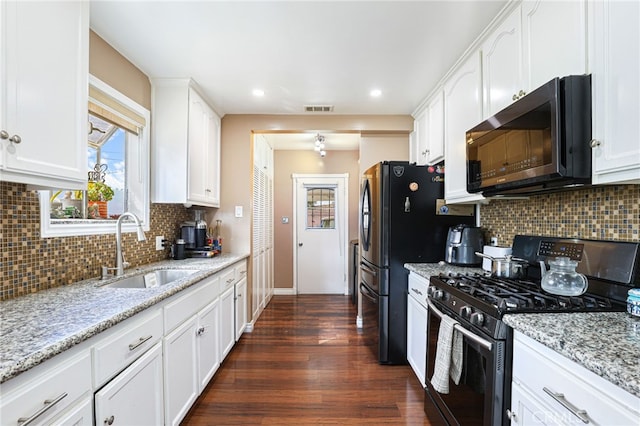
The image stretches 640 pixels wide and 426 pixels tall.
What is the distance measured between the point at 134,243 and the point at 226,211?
1.12 meters

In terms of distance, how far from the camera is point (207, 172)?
9.55 ft

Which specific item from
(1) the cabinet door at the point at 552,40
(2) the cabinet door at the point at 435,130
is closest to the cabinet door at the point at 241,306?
(2) the cabinet door at the point at 435,130

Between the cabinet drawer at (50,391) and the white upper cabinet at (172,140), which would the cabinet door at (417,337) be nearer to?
the cabinet drawer at (50,391)

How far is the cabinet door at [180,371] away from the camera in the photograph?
1.57 meters

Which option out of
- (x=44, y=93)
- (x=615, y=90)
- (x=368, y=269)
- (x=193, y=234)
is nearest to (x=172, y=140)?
(x=193, y=234)

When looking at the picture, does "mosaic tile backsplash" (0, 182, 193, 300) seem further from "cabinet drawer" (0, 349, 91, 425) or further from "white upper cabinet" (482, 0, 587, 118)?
Answer: "white upper cabinet" (482, 0, 587, 118)

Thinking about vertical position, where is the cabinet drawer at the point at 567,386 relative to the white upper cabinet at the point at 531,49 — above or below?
below

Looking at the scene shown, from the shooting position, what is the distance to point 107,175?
2170 millimetres

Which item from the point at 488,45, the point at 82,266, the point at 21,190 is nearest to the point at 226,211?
the point at 82,266

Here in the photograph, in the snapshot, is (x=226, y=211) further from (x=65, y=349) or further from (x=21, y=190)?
(x=65, y=349)

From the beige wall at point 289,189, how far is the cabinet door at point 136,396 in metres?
3.51

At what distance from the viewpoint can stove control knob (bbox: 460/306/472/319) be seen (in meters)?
1.34

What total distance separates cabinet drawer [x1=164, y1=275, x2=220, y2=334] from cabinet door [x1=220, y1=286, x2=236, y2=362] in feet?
0.64

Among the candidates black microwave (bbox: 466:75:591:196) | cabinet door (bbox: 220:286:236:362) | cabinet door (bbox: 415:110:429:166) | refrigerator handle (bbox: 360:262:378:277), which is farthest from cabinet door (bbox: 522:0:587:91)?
cabinet door (bbox: 220:286:236:362)
